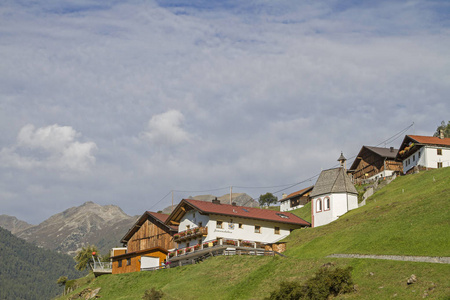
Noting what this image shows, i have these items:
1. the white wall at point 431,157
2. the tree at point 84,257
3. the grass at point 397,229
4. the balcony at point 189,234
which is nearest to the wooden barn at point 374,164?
the white wall at point 431,157

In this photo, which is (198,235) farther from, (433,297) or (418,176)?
(433,297)

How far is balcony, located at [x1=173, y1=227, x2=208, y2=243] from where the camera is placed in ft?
242

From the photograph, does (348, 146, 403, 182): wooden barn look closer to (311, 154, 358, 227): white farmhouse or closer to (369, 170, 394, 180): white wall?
(369, 170, 394, 180): white wall

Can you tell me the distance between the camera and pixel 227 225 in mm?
74562

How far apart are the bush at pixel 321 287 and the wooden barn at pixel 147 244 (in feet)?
125

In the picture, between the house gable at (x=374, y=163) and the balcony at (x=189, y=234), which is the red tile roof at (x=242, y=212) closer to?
the balcony at (x=189, y=234)

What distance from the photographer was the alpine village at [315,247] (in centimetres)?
4050

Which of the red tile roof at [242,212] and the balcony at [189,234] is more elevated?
the red tile roof at [242,212]

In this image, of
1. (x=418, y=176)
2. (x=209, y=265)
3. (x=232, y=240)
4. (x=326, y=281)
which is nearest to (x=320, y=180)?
(x=418, y=176)

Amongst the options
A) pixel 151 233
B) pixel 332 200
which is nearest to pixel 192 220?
pixel 151 233

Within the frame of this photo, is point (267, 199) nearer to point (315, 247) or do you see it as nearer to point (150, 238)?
point (150, 238)

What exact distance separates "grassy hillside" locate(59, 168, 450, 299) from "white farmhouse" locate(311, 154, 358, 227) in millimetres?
7545

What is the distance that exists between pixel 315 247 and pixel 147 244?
37.8 meters

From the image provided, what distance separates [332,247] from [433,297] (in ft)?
68.5
